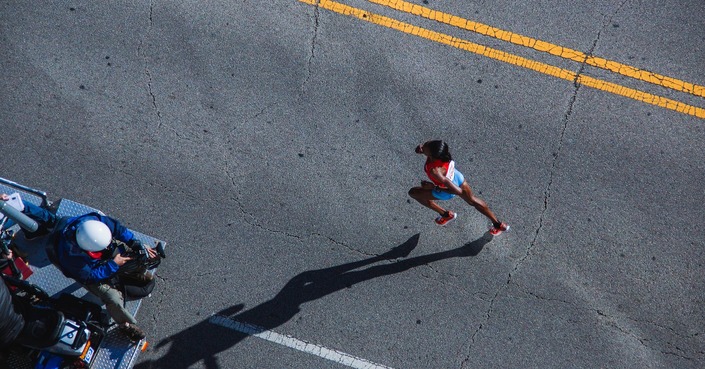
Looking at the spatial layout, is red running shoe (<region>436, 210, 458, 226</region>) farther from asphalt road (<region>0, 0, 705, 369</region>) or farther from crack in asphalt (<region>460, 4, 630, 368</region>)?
→ crack in asphalt (<region>460, 4, 630, 368</region>)

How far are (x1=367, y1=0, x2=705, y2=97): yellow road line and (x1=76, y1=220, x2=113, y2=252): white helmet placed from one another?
4626 mm

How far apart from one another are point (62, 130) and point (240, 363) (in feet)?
11.8

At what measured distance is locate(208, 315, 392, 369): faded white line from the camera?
6714mm

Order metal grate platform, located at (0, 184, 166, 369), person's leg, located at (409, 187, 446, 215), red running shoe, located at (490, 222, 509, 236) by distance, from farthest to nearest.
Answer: red running shoe, located at (490, 222, 509, 236) → person's leg, located at (409, 187, 446, 215) → metal grate platform, located at (0, 184, 166, 369)

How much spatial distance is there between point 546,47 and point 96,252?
587cm

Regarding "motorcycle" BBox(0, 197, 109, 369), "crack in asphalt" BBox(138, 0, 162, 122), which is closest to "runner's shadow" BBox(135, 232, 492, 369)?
"motorcycle" BBox(0, 197, 109, 369)

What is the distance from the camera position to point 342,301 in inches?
272

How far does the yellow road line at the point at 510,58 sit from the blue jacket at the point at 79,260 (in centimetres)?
416

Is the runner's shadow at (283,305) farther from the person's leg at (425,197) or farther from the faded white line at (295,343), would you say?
the person's leg at (425,197)

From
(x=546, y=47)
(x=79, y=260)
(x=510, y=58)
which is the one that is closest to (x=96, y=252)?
(x=79, y=260)

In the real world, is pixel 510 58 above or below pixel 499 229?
above

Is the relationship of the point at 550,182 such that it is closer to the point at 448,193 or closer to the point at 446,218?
the point at 446,218

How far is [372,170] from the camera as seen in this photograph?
24.1ft

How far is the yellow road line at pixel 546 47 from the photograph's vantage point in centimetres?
770
